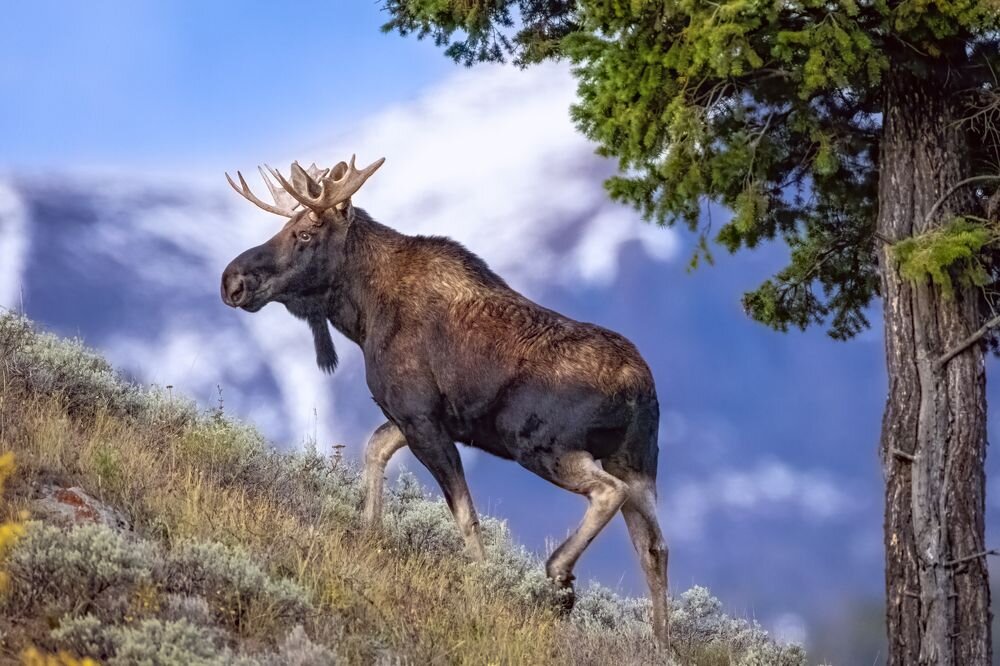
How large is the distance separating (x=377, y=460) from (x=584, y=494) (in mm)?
2071

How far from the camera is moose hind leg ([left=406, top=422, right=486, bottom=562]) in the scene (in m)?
8.77

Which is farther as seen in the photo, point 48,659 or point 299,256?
point 299,256

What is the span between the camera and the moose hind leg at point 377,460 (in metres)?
9.67

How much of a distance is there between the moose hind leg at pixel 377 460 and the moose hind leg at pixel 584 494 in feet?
5.63

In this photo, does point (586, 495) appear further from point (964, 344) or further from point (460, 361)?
point (964, 344)

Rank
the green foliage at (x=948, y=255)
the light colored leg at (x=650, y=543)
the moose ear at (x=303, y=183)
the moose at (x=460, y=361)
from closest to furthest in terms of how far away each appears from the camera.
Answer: the moose at (x=460, y=361) < the light colored leg at (x=650, y=543) < the green foliage at (x=948, y=255) < the moose ear at (x=303, y=183)

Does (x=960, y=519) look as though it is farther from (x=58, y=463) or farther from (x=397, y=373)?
(x=58, y=463)

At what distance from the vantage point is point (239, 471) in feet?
32.9

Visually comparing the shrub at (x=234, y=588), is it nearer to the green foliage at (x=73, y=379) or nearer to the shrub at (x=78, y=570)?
the shrub at (x=78, y=570)

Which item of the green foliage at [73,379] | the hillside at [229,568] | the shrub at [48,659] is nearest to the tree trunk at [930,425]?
the hillside at [229,568]

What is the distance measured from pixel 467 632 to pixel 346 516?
3.44 m

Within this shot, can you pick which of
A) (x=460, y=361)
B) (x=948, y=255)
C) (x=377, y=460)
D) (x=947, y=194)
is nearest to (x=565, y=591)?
(x=460, y=361)

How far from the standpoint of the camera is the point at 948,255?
9.09 m

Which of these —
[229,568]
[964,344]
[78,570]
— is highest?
[964,344]
